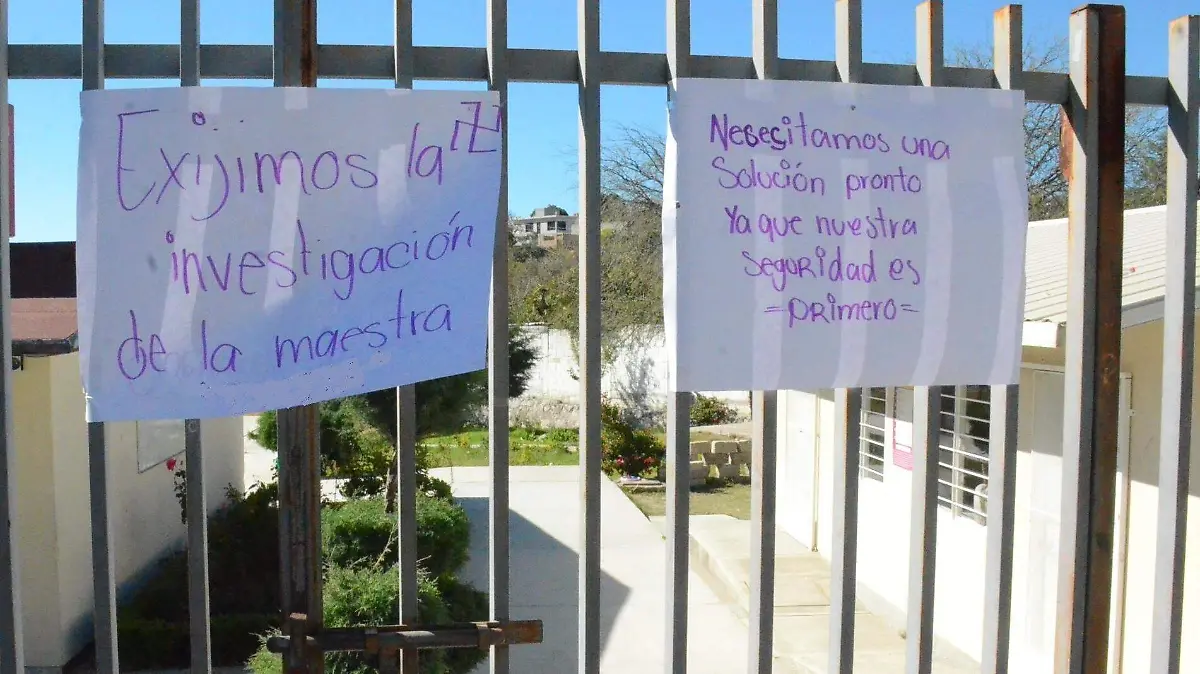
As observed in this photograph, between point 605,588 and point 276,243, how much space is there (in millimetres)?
6992

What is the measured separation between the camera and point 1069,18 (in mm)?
2145

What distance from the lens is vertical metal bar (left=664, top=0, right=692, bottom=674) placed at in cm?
182

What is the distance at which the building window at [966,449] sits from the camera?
6230 mm

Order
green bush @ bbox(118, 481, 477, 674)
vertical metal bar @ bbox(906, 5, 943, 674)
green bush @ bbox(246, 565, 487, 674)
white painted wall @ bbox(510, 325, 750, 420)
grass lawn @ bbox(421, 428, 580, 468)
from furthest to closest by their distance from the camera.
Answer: white painted wall @ bbox(510, 325, 750, 420)
grass lawn @ bbox(421, 428, 580, 468)
green bush @ bbox(118, 481, 477, 674)
green bush @ bbox(246, 565, 487, 674)
vertical metal bar @ bbox(906, 5, 943, 674)

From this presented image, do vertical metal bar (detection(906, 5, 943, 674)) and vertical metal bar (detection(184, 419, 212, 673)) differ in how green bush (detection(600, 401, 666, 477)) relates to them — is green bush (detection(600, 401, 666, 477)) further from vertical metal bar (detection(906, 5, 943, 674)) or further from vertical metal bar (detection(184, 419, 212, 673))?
vertical metal bar (detection(184, 419, 212, 673))

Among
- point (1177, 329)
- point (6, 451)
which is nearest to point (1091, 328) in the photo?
point (1177, 329)

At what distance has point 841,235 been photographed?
1.92m

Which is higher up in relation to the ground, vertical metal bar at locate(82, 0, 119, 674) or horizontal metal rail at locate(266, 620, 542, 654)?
vertical metal bar at locate(82, 0, 119, 674)

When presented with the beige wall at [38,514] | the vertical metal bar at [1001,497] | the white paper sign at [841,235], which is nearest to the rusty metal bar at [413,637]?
the white paper sign at [841,235]

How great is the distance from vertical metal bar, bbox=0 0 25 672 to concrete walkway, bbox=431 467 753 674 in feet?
8.95

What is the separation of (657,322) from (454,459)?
257 inches

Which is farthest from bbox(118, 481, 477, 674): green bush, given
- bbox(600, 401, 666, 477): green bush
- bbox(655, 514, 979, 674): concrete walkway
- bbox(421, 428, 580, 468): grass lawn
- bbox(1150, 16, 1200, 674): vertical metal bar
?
bbox(600, 401, 666, 477): green bush

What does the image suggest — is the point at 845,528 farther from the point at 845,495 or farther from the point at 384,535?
the point at 384,535

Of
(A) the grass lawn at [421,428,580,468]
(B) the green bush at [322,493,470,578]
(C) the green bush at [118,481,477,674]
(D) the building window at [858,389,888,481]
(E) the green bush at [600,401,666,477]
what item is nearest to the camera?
(C) the green bush at [118,481,477,674]
